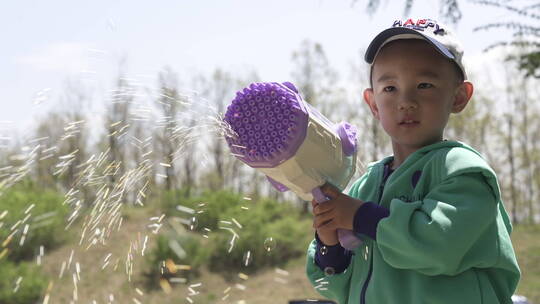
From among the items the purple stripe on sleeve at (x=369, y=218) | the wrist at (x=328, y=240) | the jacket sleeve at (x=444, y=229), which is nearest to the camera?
the jacket sleeve at (x=444, y=229)

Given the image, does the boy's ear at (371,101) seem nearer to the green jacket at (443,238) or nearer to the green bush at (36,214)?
the green jacket at (443,238)

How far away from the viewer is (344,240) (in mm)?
1541

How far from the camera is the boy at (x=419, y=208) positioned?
1377 millimetres

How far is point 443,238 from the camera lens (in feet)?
4.42

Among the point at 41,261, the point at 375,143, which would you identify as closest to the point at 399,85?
the point at 41,261

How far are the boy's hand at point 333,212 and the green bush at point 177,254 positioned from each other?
958 centimetres

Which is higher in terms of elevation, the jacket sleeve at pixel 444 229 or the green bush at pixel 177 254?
the jacket sleeve at pixel 444 229

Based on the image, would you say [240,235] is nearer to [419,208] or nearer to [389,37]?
[389,37]

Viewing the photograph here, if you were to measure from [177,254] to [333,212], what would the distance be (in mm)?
10299

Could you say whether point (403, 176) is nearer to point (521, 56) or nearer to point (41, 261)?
point (521, 56)

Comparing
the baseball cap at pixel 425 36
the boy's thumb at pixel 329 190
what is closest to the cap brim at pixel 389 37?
the baseball cap at pixel 425 36

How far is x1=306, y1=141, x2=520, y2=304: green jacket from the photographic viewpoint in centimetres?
136

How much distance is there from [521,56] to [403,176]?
9.30ft

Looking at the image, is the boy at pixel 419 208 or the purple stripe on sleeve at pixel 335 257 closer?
the boy at pixel 419 208
